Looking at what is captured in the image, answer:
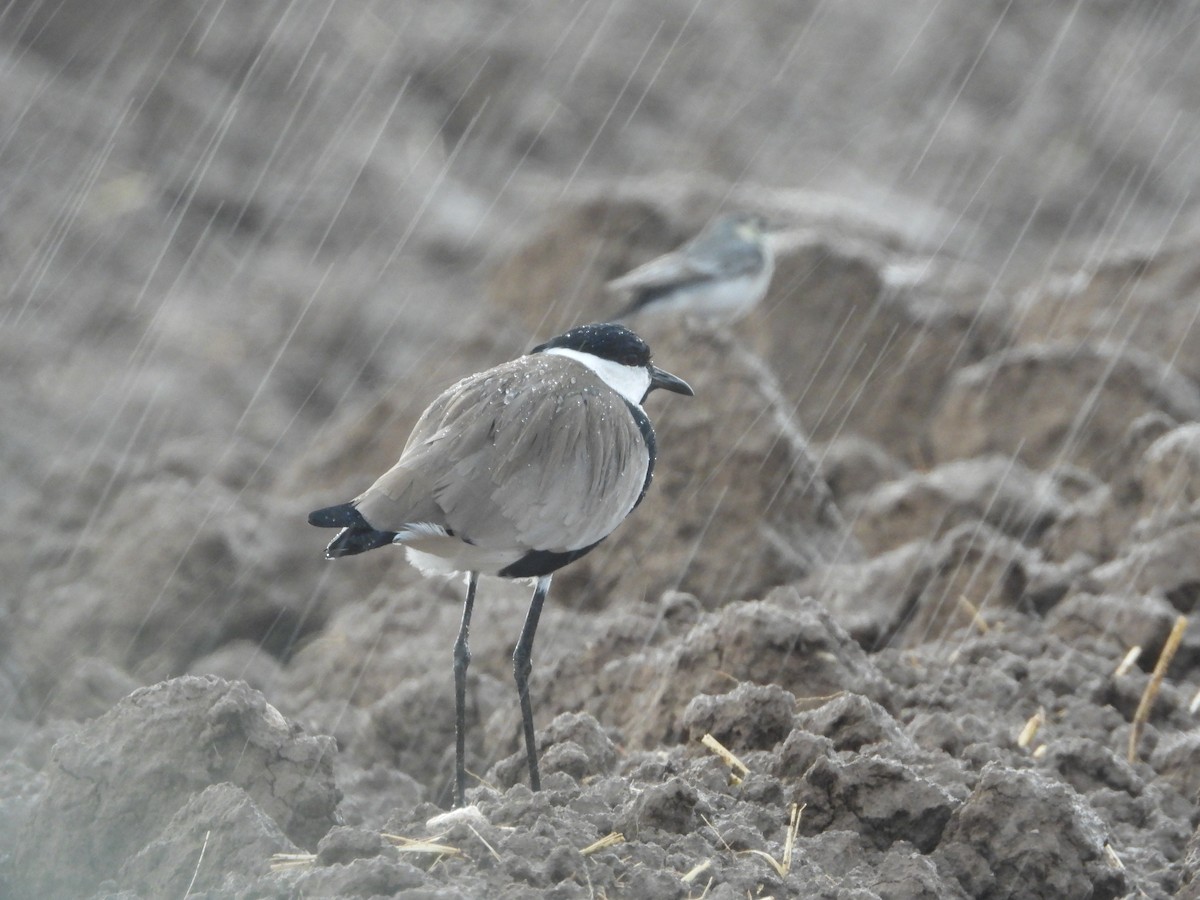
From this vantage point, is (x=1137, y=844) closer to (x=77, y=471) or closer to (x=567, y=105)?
(x=77, y=471)

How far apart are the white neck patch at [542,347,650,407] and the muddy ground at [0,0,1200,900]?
105 centimetres

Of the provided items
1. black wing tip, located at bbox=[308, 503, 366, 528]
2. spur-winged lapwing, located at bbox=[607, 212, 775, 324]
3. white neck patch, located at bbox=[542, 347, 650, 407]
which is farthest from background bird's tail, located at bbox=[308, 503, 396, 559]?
spur-winged lapwing, located at bbox=[607, 212, 775, 324]

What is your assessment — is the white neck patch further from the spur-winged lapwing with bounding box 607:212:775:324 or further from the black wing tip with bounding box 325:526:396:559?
the spur-winged lapwing with bounding box 607:212:775:324

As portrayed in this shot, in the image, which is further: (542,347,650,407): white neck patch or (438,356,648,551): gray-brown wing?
(542,347,650,407): white neck patch

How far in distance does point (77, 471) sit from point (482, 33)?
8.38m

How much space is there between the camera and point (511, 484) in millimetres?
4938

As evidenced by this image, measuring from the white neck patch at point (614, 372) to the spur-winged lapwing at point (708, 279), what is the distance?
475 centimetres

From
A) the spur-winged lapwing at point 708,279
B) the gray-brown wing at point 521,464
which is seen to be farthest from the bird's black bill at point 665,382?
the spur-winged lapwing at point 708,279

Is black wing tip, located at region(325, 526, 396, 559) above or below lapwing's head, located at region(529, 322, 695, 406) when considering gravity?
below

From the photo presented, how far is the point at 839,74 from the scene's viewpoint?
2006 cm

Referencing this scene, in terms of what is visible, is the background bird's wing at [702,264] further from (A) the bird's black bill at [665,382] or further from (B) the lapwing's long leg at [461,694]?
(B) the lapwing's long leg at [461,694]

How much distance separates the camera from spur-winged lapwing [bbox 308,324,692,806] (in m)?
4.81

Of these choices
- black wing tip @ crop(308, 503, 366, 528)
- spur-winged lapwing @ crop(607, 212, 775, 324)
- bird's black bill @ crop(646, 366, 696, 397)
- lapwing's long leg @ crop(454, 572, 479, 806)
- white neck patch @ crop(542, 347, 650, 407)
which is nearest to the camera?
black wing tip @ crop(308, 503, 366, 528)

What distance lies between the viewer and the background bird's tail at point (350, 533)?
4.66 m
